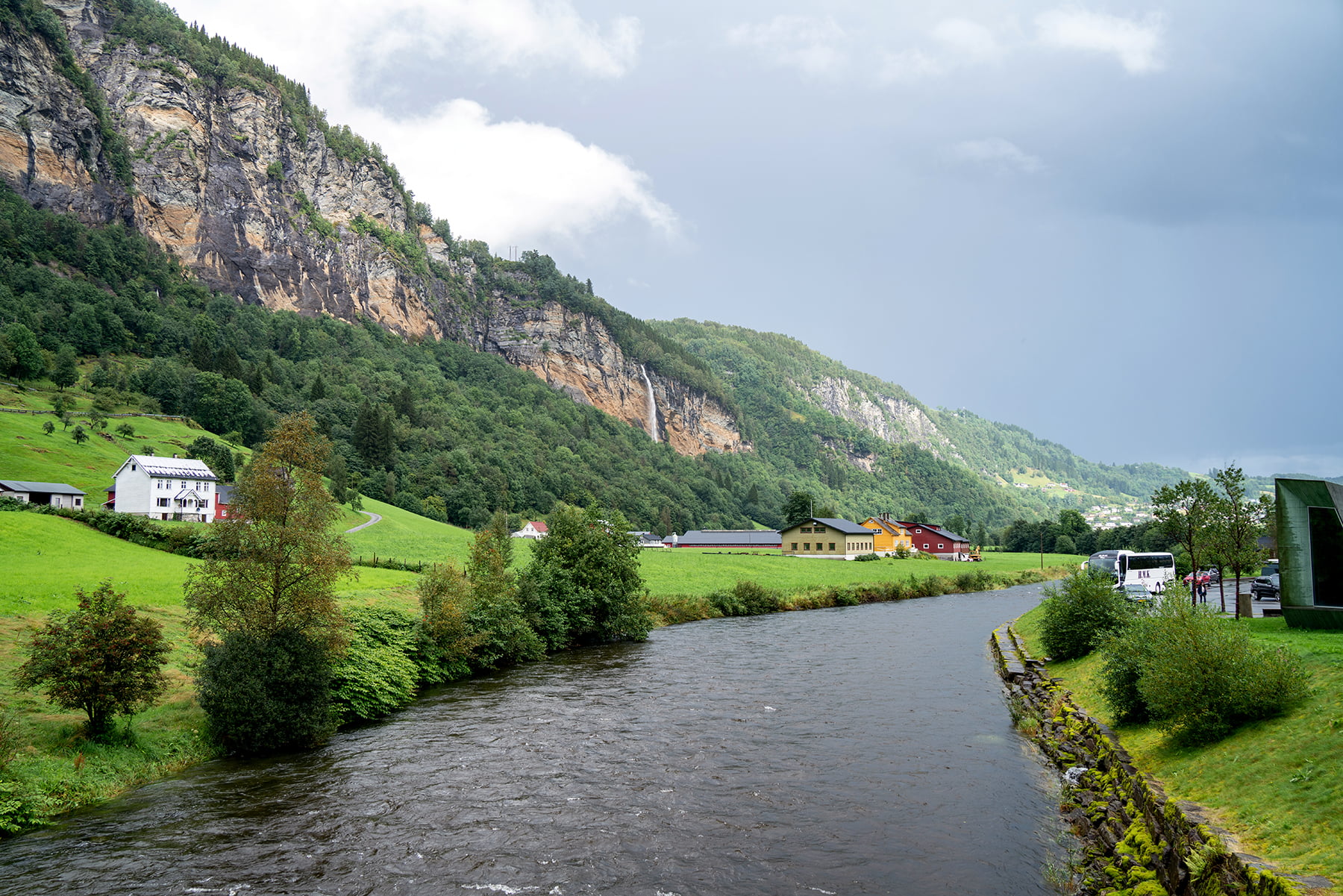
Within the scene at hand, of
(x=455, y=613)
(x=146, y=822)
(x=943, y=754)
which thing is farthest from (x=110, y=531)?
(x=943, y=754)

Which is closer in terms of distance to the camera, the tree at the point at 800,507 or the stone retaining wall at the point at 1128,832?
the stone retaining wall at the point at 1128,832

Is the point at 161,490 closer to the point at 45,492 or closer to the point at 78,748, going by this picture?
the point at 45,492

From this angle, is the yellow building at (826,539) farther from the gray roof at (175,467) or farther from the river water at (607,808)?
the river water at (607,808)

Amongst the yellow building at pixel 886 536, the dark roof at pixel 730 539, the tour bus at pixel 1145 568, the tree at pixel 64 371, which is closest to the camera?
the tour bus at pixel 1145 568

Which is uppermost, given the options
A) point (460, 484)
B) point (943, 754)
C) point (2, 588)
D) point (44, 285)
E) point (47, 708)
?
point (44, 285)

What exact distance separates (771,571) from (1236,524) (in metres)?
49.7

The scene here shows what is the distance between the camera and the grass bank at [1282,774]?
35.2ft

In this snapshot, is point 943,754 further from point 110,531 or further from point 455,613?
point 110,531

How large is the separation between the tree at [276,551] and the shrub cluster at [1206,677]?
2149 cm

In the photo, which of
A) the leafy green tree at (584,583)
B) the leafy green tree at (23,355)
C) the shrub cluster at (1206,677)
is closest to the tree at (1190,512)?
the shrub cluster at (1206,677)

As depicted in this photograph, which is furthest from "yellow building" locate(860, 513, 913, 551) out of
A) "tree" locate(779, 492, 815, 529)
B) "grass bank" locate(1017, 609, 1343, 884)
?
"grass bank" locate(1017, 609, 1343, 884)

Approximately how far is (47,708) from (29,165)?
214m

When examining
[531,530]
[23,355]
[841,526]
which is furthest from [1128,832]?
[23,355]

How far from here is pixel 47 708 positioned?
2133cm
